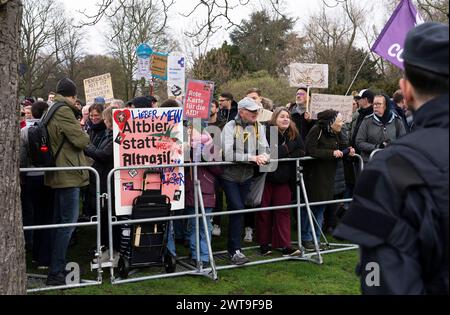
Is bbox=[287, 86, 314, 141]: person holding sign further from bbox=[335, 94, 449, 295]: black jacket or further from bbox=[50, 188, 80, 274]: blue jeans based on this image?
bbox=[335, 94, 449, 295]: black jacket

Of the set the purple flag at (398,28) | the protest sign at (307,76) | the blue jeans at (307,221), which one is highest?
the purple flag at (398,28)

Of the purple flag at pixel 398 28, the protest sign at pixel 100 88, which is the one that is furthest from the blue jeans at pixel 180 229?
the protest sign at pixel 100 88

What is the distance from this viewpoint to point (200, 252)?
6.36m

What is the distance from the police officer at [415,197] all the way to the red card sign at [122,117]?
4.20 meters

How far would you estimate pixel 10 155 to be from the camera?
12.5 ft

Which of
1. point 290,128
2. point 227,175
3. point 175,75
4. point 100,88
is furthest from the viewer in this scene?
point 100,88

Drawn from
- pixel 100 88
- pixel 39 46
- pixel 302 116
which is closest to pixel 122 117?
pixel 302 116

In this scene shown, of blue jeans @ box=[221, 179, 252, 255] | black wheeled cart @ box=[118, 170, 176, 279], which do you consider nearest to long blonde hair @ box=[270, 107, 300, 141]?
blue jeans @ box=[221, 179, 252, 255]

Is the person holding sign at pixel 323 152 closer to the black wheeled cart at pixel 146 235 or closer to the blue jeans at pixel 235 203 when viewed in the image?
the blue jeans at pixel 235 203

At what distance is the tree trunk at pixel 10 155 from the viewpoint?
3686 millimetres

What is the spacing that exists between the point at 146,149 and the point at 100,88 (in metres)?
5.59

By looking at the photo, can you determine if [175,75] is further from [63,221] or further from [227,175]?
[63,221]

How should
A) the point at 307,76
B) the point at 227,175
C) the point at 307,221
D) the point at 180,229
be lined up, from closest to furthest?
1. the point at 227,175
2. the point at 307,221
3. the point at 180,229
4. the point at 307,76

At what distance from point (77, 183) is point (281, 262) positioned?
9.20ft
